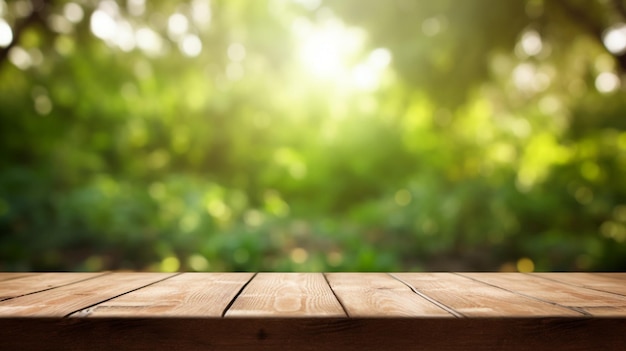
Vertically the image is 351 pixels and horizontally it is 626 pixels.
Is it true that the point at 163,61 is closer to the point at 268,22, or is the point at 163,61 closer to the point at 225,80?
the point at 225,80

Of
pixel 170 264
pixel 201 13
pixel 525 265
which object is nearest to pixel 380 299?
pixel 170 264

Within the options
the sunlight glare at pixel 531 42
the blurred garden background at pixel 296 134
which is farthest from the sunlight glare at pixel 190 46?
the sunlight glare at pixel 531 42

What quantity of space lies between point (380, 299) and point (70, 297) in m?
0.64

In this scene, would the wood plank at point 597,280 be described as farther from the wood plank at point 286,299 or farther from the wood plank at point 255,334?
the wood plank at point 286,299

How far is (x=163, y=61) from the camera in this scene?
536 cm

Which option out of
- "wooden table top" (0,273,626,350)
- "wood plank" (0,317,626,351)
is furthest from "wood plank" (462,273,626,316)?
"wood plank" (0,317,626,351)

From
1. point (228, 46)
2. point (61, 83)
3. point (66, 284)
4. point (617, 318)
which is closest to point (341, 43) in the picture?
point (228, 46)

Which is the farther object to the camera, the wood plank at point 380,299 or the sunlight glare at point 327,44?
the sunlight glare at point 327,44

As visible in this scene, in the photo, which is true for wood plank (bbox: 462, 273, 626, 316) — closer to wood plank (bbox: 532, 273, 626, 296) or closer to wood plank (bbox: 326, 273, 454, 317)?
wood plank (bbox: 532, 273, 626, 296)

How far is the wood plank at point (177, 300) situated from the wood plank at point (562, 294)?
2.19 feet

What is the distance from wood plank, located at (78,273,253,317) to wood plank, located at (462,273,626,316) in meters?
0.67

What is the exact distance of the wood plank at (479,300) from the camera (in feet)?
3.23

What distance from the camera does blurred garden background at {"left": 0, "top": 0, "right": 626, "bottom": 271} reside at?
4.52 meters

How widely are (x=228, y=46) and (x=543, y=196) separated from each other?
3.50m
